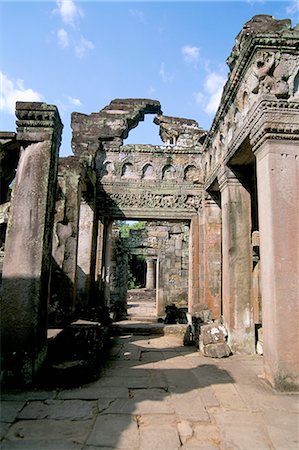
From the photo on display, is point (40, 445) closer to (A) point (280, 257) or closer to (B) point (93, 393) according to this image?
(B) point (93, 393)

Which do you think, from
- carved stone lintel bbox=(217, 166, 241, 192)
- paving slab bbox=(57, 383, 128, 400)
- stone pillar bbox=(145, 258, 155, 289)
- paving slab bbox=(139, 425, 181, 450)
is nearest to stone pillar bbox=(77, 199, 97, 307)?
carved stone lintel bbox=(217, 166, 241, 192)

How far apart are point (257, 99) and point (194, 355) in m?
4.19

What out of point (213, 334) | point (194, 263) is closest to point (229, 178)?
point (194, 263)

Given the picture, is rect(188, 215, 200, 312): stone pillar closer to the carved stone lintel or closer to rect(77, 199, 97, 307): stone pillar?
the carved stone lintel

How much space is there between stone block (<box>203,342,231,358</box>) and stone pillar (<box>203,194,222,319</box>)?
1921 millimetres

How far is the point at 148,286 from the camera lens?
24.4 meters

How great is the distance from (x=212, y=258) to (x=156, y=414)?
4937mm

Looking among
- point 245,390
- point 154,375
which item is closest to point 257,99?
point 245,390

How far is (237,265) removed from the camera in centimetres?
557

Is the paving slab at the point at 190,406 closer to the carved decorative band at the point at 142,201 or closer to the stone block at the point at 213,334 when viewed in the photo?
the stone block at the point at 213,334

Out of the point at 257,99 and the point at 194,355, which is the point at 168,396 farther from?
the point at 257,99

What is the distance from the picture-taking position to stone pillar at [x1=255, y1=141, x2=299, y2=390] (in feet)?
11.5

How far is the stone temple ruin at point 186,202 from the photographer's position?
3594mm

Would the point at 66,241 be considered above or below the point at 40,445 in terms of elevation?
above
